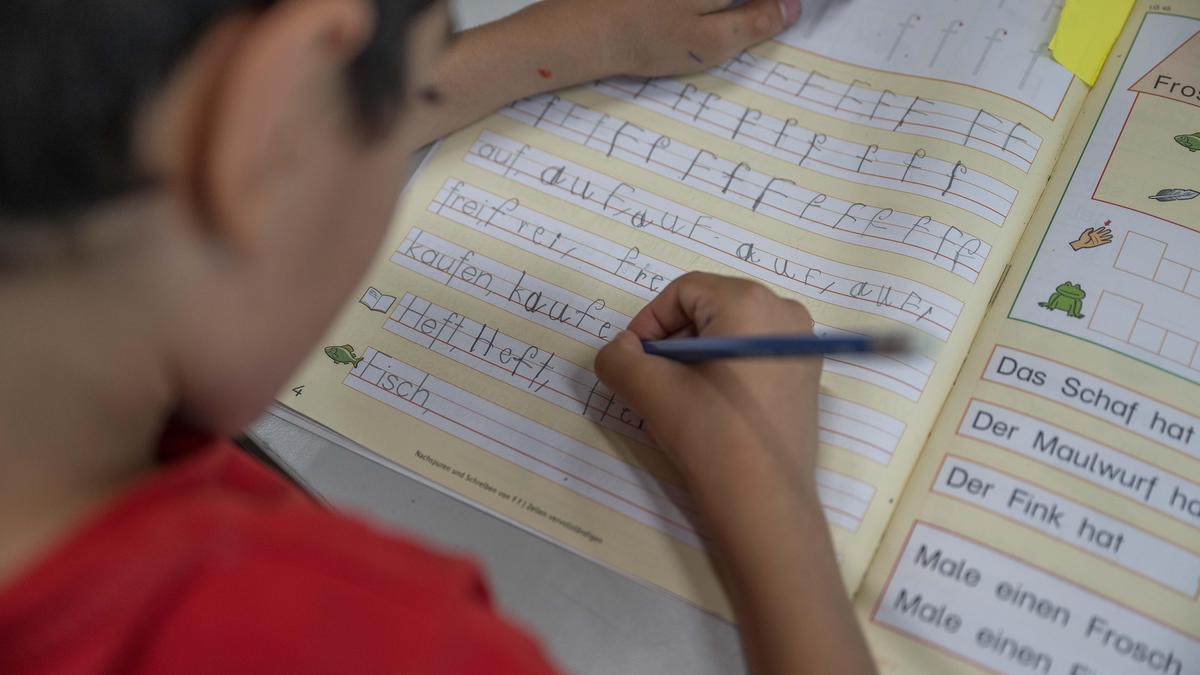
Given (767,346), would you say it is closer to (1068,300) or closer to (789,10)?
(1068,300)

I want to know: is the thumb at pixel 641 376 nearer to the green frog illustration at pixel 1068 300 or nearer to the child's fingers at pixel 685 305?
the child's fingers at pixel 685 305

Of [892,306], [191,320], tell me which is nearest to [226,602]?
[191,320]

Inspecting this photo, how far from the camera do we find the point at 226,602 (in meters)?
0.38

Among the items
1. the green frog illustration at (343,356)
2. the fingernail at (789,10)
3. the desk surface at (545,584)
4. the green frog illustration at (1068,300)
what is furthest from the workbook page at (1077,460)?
the green frog illustration at (343,356)

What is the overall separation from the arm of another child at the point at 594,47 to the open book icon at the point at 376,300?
0.45 feet

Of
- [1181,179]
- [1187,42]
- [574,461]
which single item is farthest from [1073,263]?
[574,461]

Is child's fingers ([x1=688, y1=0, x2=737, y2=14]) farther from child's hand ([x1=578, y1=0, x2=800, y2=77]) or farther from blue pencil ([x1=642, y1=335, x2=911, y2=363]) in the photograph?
blue pencil ([x1=642, y1=335, x2=911, y2=363])

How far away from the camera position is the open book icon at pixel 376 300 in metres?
0.69

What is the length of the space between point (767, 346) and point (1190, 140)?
0.39 meters

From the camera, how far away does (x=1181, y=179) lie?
67 centimetres

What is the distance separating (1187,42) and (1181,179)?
128 millimetres

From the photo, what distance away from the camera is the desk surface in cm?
56

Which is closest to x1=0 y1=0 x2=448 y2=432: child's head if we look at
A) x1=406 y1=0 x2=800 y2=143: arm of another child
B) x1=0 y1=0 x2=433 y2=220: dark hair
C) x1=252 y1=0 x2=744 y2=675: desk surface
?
x1=0 y1=0 x2=433 y2=220: dark hair

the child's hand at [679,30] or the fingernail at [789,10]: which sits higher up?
the fingernail at [789,10]
